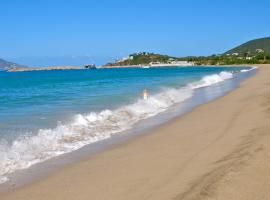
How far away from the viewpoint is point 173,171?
7840mm

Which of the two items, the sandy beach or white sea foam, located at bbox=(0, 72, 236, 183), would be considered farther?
white sea foam, located at bbox=(0, 72, 236, 183)

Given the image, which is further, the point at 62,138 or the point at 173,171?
the point at 62,138

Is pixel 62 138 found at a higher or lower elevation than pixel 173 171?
lower

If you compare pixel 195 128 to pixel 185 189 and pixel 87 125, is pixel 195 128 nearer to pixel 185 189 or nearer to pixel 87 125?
pixel 87 125

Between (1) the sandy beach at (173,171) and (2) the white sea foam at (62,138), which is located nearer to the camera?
(1) the sandy beach at (173,171)

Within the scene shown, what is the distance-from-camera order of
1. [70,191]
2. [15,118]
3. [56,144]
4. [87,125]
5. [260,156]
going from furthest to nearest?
[15,118] < [87,125] < [56,144] < [260,156] < [70,191]

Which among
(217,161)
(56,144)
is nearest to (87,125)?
(56,144)

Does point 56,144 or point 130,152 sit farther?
point 56,144

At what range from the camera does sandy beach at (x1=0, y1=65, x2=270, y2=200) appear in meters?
6.47

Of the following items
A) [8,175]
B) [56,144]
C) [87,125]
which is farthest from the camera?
[87,125]

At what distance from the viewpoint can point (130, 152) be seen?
10.3m

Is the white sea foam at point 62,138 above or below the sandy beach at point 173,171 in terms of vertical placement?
below

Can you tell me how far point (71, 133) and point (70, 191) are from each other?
6.40 m

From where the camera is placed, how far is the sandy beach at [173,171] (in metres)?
6.47
